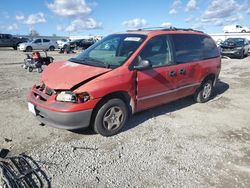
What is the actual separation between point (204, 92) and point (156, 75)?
7.74 ft

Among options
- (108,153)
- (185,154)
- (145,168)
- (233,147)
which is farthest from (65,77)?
(233,147)

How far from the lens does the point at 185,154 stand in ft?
13.2

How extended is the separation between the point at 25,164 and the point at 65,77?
1484 millimetres

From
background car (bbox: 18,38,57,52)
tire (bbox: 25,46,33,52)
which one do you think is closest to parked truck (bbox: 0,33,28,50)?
background car (bbox: 18,38,57,52)

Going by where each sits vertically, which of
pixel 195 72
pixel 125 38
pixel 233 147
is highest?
pixel 125 38

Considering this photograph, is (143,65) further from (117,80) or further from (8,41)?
(8,41)

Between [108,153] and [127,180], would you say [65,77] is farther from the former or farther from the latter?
[127,180]

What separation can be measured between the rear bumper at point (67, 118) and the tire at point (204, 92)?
352cm

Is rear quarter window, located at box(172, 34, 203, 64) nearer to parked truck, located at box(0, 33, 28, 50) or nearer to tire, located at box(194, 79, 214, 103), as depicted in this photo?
tire, located at box(194, 79, 214, 103)

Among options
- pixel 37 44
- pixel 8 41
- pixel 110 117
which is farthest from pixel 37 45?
pixel 110 117

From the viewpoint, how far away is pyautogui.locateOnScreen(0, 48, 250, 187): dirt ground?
133 inches

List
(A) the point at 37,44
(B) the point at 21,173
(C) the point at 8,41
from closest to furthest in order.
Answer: (B) the point at 21,173
(A) the point at 37,44
(C) the point at 8,41

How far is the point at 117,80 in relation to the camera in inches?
170

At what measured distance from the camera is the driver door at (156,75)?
15.7 feet
